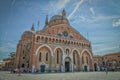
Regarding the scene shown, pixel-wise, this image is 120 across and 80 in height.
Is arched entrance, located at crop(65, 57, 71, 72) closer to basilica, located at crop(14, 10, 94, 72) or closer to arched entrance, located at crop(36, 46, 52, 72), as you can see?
basilica, located at crop(14, 10, 94, 72)

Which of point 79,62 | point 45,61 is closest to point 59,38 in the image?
point 45,61

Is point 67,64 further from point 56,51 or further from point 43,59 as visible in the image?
point 43,59

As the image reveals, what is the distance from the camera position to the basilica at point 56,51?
2602 centimetres

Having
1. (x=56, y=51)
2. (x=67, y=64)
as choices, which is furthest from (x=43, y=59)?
(x=67, y=64)

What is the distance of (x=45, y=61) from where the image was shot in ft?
87.2

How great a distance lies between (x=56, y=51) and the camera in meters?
29.2

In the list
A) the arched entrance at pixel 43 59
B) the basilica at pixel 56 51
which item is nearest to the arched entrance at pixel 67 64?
the basilica at pixel 56 51

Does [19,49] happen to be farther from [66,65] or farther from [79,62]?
[79,62]

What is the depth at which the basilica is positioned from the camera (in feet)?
85.4

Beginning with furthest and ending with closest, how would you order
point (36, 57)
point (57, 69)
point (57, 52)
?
point (57, 52), point (57, 69), point (36, 57)

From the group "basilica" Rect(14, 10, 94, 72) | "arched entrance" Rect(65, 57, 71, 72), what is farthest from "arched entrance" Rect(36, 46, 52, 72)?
"arched entrance" Rect(65, 57, 71, 72)

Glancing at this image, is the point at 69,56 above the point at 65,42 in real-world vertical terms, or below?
below

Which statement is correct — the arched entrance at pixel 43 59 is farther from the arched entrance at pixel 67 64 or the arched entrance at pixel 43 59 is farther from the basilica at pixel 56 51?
the arched entrance at pixel 67 64

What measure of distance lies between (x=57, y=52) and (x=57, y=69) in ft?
14.3
